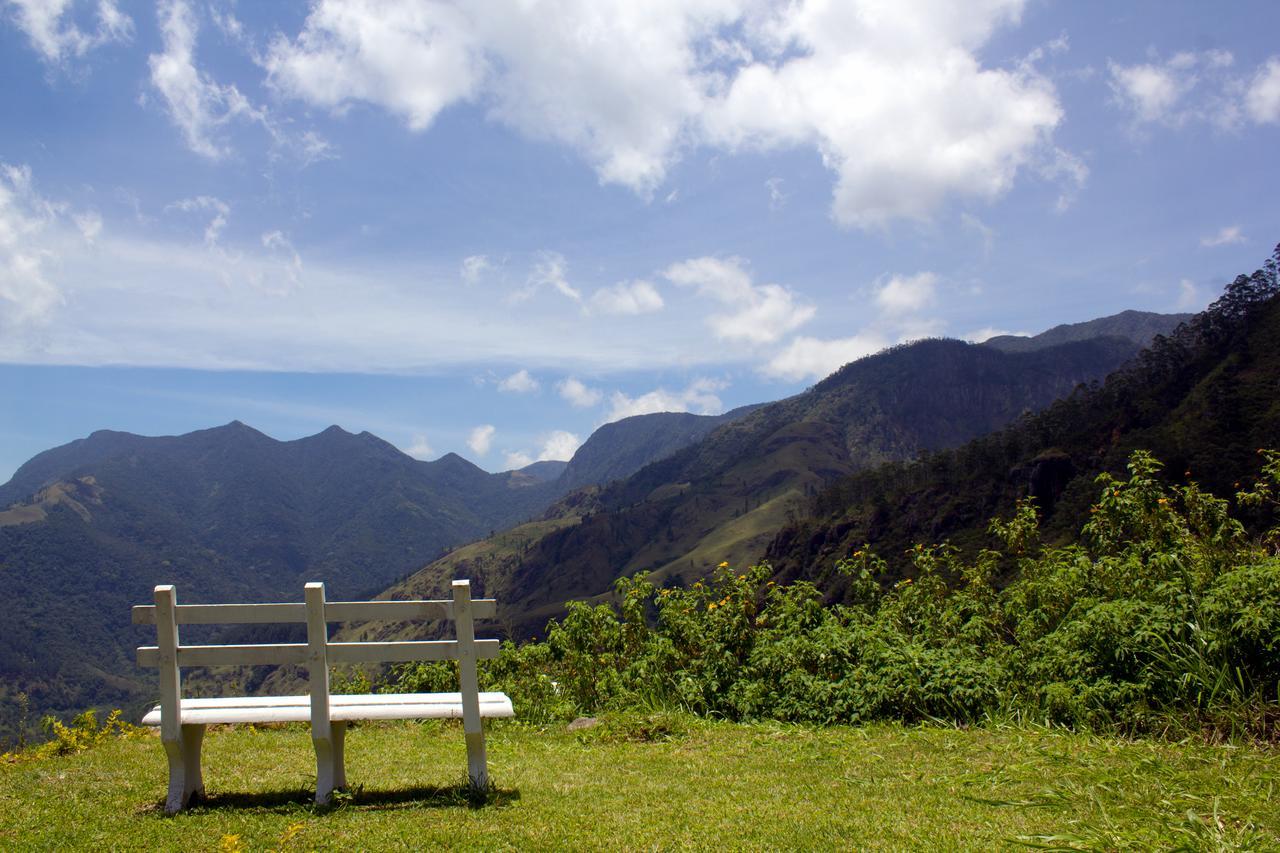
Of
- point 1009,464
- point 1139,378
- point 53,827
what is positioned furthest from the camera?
point 1009,464

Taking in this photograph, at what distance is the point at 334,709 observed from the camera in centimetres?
552

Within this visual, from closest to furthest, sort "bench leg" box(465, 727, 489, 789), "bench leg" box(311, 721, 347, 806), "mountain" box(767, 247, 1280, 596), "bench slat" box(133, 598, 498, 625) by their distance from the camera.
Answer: "bench slat" box(133, 598, 498, 625) → "bench leg" box(311, 721, 347, 806) → "bench leg" box(465, 727, 489, 789) → "mountain" box(767, 247, 1280, 596)

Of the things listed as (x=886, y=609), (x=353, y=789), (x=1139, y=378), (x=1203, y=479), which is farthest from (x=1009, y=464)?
(x=353, y=789)

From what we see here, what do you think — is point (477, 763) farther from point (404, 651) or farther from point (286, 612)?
point (286, 612)

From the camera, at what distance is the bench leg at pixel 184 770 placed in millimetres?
5250

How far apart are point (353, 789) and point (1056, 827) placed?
14.2 ft

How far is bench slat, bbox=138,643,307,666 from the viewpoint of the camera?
5.04 m

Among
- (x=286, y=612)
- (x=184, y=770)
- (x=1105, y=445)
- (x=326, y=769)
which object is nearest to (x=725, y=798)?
(x=326, y=769)

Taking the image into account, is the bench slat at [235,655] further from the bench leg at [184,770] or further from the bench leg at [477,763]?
the bench leg at [477,763]

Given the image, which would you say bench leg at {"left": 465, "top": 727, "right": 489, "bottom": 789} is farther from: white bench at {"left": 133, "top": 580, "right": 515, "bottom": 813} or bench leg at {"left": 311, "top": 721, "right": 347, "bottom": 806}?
bench leg at {"left": 311, "top": 721, "right": 347, "bottom": 806}

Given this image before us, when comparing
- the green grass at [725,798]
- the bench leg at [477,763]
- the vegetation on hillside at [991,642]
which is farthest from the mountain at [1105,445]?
the bench leg at [477,763]

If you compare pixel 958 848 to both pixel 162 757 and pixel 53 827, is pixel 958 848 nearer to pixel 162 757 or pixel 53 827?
pixel 53 827

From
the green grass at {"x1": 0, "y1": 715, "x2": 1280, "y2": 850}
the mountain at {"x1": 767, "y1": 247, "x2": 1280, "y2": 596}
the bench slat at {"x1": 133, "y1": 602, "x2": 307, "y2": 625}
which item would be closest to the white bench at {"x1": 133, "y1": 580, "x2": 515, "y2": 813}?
the bench slat at {"x1": 133, "y1": 602, "x2": 307, "y2": 625}

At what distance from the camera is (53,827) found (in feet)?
16.3
